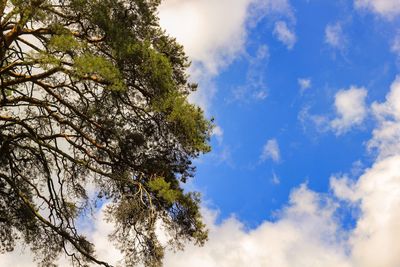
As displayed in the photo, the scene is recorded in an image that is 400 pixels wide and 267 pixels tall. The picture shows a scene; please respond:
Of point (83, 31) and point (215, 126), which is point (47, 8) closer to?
point (83, 31)

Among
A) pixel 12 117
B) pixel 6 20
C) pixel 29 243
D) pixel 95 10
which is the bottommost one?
pixel 29 243

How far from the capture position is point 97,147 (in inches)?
473

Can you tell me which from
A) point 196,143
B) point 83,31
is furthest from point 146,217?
point 83,31

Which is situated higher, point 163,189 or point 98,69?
point 98,69

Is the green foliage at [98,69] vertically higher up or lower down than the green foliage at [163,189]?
higher up

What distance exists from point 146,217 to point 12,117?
383 cm

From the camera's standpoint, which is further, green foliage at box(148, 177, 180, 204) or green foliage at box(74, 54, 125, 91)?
green foliage at box(148, 177, 180, 204)

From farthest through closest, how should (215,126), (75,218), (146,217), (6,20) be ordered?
(75,218) < (215,126) < (146,217) < (6,20)

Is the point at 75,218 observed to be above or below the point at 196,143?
below

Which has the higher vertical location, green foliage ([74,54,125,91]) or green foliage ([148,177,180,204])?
green foliage ([74,54,125,91])

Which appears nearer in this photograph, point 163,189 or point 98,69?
point 98,69

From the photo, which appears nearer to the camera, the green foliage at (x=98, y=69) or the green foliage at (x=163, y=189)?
the green foliage at (x=98, y=69)

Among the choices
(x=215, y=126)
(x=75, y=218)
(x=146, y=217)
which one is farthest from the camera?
(x=75, y=218)

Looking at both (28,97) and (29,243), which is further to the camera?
(29,243)
